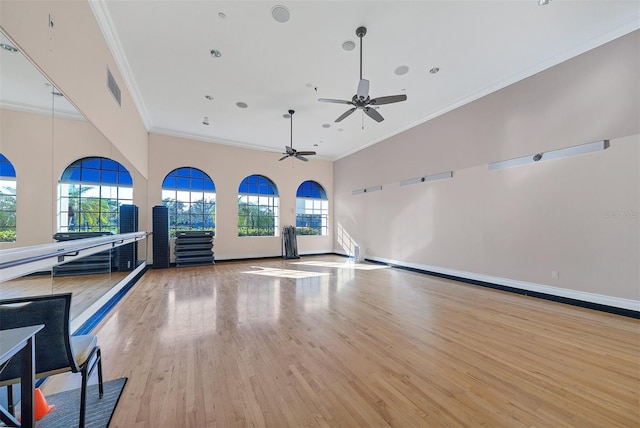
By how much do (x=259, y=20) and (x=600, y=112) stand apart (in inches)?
208

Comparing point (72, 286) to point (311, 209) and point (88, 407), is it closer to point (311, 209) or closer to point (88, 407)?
point (88, 407)

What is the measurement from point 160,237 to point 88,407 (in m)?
6.27

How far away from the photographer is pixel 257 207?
911 centimetres

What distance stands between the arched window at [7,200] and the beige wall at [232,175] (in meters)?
6.02

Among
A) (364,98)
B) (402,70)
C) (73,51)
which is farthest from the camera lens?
(402,70)

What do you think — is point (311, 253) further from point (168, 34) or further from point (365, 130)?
point (168, 34)

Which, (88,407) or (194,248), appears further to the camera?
(194,248)

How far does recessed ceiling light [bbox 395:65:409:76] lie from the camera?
4434mm

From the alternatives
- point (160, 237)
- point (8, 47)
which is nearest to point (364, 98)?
point (8, 47)

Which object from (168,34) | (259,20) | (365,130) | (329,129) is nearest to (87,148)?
(168,34)

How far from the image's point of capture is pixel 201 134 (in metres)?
7.80

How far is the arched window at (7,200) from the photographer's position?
5.75 feet

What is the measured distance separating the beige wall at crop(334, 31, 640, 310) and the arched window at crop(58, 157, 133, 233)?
6719 mm

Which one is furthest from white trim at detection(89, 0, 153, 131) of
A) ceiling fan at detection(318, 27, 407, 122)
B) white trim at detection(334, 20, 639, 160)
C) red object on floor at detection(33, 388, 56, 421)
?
white trim at detection(334, 20, 639, 160)
